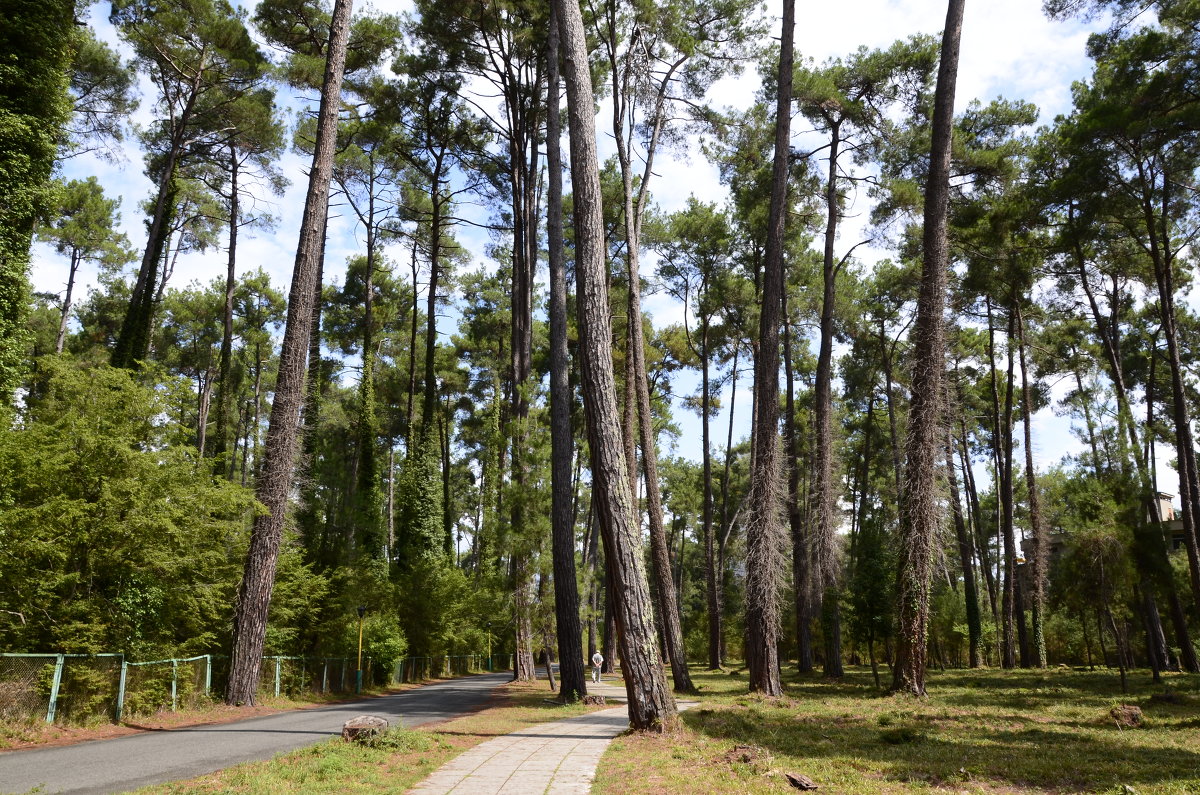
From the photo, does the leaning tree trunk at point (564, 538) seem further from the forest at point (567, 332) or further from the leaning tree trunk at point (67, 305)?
the leaning tree trunk at point (67, 305)

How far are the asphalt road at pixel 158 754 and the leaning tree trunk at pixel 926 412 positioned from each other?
8657 mm

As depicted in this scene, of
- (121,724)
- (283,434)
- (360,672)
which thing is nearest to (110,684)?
(121,724)

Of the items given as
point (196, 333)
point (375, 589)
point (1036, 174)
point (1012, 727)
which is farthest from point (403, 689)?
point (1036, 174)

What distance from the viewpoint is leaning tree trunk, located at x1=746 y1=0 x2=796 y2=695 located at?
14.1 metres

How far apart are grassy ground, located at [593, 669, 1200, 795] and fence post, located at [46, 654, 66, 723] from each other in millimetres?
7746

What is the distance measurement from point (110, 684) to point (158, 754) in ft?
11.0

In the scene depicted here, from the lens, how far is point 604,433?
9.26m

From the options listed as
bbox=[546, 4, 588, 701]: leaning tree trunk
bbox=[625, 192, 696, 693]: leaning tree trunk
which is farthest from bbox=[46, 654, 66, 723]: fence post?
bbox=[625, 192, 696, 693]: leaning tree trunk

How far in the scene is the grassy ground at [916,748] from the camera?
609 centimetres

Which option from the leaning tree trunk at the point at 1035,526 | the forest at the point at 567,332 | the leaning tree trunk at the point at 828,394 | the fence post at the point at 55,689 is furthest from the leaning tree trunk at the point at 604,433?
the leaning tree trunk at the point at 1035,526

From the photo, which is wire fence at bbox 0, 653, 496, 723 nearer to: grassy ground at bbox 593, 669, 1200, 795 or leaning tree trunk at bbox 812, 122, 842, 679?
grassy ground at bbox 593, 669, 1200, 795

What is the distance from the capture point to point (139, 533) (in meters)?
10.7

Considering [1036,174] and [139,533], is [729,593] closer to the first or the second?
[1036,174]

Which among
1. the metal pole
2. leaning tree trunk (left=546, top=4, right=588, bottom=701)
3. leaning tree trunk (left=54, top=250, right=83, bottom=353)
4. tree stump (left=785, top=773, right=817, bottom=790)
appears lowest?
the metal pole
